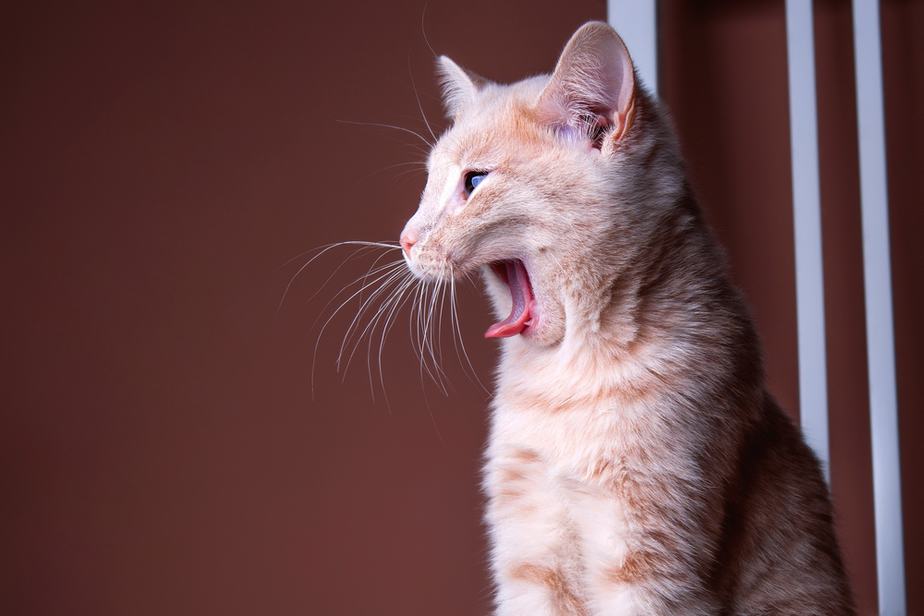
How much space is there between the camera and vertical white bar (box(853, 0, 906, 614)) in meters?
1.37

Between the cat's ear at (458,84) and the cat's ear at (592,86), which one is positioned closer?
the cat's ear at (592,86)

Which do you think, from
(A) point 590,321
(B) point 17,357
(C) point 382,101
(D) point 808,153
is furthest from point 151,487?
(D) point 808,153

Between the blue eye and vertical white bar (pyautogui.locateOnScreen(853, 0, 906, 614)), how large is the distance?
0.81 m

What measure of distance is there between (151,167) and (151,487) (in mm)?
536

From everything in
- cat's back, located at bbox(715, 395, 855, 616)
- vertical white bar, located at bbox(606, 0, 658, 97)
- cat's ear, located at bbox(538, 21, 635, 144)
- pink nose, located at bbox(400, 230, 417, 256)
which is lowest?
cat's back, located at bbox(715, 395, 855, 616)

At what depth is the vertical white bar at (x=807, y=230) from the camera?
136cm

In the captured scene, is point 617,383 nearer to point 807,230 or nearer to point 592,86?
point 592,86

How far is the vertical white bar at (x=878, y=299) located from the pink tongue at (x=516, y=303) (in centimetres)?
76

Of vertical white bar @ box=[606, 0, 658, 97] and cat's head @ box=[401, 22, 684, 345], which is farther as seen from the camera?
vertical white bar @ box=[606, 0, 658, 97]

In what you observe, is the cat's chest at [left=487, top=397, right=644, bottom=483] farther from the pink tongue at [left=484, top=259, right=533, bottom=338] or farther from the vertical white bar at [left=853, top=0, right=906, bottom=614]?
the vertical white bar at [left=853, top=0, right=906, bottom=614]

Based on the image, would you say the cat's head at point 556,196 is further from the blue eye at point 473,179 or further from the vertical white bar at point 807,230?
the vertical white bar at point 807,230

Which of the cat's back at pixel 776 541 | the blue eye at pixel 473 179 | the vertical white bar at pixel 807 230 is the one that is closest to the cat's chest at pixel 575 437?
the cat's back at pixel 776 541

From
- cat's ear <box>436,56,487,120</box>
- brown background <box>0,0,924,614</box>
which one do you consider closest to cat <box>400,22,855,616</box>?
cat's ear <box>436,56,487,120</box>

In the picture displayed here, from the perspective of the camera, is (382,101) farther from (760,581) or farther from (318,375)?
→ (760,581)
